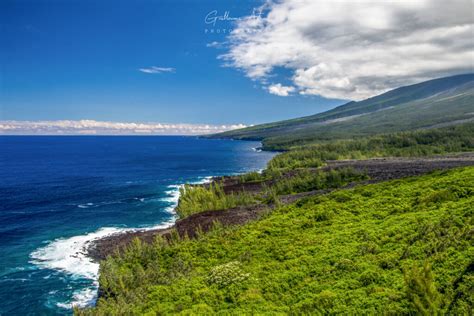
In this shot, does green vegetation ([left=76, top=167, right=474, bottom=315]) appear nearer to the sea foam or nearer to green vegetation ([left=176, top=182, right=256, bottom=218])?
the sea foam

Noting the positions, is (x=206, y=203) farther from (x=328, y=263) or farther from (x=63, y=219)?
(x=328, y=263)

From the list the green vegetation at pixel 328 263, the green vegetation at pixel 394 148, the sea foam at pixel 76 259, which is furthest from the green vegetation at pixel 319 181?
the sea foam at pixel 76 259

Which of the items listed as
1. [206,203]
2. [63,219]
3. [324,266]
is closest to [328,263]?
[324,266]

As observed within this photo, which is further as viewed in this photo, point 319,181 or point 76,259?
point 319,181

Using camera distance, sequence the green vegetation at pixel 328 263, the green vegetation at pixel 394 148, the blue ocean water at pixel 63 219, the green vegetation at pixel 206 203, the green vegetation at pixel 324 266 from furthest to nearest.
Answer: the green vegetation at pixel 394 148, the green vegetation at pixel 206 203, the blue ocean water at pixel 63 219, the green vegetation at pixel 328 263, the green vegetation at pixel 324 266

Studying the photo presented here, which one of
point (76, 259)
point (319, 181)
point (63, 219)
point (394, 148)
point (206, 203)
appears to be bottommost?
point (76, 259)

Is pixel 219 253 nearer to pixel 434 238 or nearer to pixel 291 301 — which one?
pixel 291 301

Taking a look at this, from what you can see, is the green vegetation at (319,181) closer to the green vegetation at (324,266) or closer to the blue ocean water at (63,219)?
the green vegetation at (324,266)

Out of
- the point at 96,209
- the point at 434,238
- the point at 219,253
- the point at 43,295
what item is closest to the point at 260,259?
the point at 219,253
